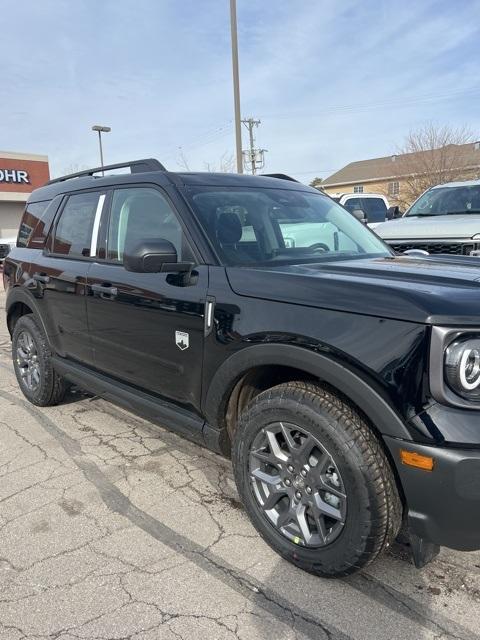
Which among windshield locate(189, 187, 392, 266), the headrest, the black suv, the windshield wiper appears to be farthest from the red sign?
the headrest

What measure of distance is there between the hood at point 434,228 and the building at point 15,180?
98.4 ft

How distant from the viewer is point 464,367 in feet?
6.27

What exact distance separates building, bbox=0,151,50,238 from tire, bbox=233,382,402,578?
1307 inches

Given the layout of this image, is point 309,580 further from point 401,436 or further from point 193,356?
point 193,356

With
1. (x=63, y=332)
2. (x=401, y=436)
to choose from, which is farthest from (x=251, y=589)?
(x=63, y=332)

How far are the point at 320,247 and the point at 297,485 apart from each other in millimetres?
1551

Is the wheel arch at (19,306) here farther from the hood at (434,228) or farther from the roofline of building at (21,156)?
the roofline of building at (21,156)

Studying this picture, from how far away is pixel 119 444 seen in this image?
395 centimetres

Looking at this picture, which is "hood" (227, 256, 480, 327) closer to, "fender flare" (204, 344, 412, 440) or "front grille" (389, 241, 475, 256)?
"fender flare" (204, 344, 412, 440)

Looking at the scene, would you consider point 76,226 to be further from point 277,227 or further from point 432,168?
point 432,168

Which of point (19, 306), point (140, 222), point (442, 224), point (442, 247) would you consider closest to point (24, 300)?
point (19, 306)

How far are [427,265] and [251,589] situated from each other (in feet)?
6.11

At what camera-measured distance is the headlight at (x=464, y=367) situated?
1911 millimetres

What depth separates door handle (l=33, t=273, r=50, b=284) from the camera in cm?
428
